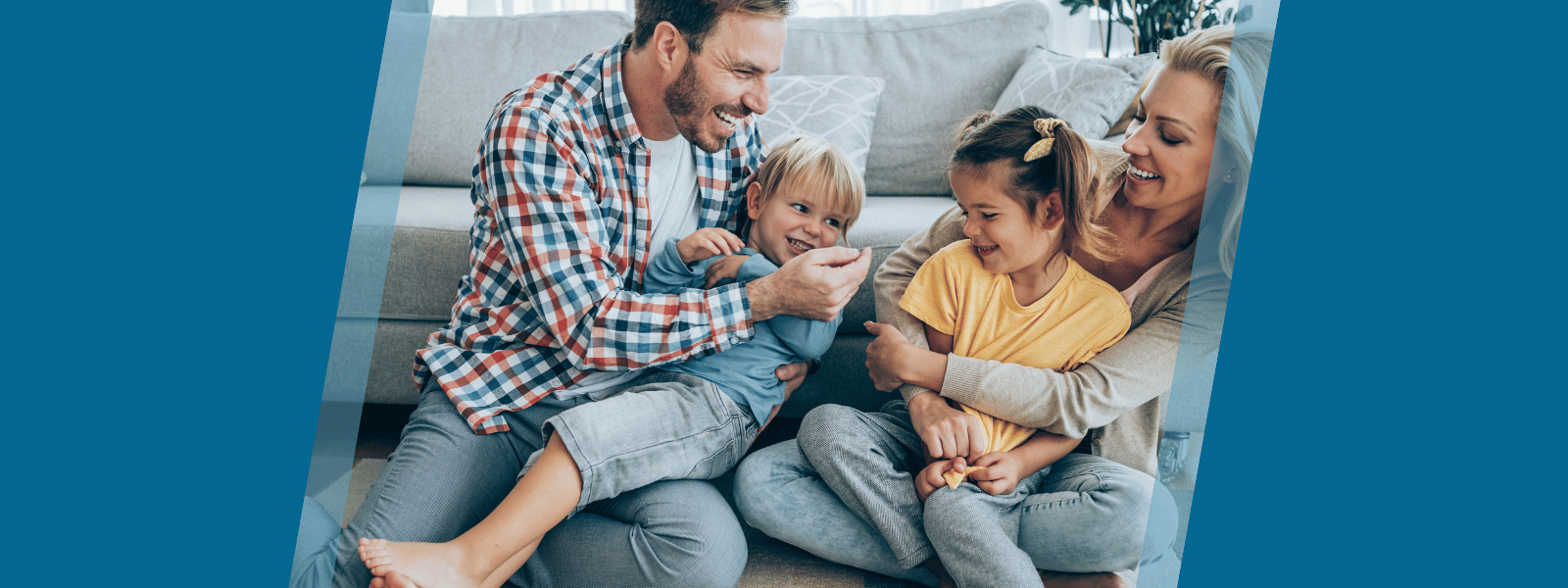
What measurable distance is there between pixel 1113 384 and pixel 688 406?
0.51 metres

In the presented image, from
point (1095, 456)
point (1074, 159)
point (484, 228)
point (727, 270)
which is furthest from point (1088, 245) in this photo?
point (484, 228)

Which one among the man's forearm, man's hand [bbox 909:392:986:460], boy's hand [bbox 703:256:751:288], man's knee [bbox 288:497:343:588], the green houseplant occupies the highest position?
the green houseplant

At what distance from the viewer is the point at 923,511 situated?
3.18 feet

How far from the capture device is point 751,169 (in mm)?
1178

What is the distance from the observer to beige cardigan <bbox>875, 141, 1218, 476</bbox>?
36.3 inches

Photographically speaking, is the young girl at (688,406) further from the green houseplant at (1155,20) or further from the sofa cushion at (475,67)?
the green houseplant at (1155,20)

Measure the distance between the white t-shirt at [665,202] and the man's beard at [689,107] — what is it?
58 mm

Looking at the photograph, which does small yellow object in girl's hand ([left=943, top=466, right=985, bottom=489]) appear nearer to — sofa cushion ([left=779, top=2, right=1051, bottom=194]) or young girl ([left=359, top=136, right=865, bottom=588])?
young girl ([left=359, top=136, right=865, bottom=588])

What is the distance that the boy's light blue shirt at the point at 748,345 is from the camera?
1.08 meters

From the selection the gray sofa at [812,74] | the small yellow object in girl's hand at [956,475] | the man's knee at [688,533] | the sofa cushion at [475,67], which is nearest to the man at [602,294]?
the man's knee at [688,533]

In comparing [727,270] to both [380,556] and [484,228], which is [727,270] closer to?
[484,228]

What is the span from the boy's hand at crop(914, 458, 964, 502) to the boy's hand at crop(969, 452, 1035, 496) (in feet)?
0.07

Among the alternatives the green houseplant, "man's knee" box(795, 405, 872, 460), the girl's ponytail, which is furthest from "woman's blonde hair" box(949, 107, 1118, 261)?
the green houseplant

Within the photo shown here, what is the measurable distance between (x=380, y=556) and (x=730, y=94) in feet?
2.22
